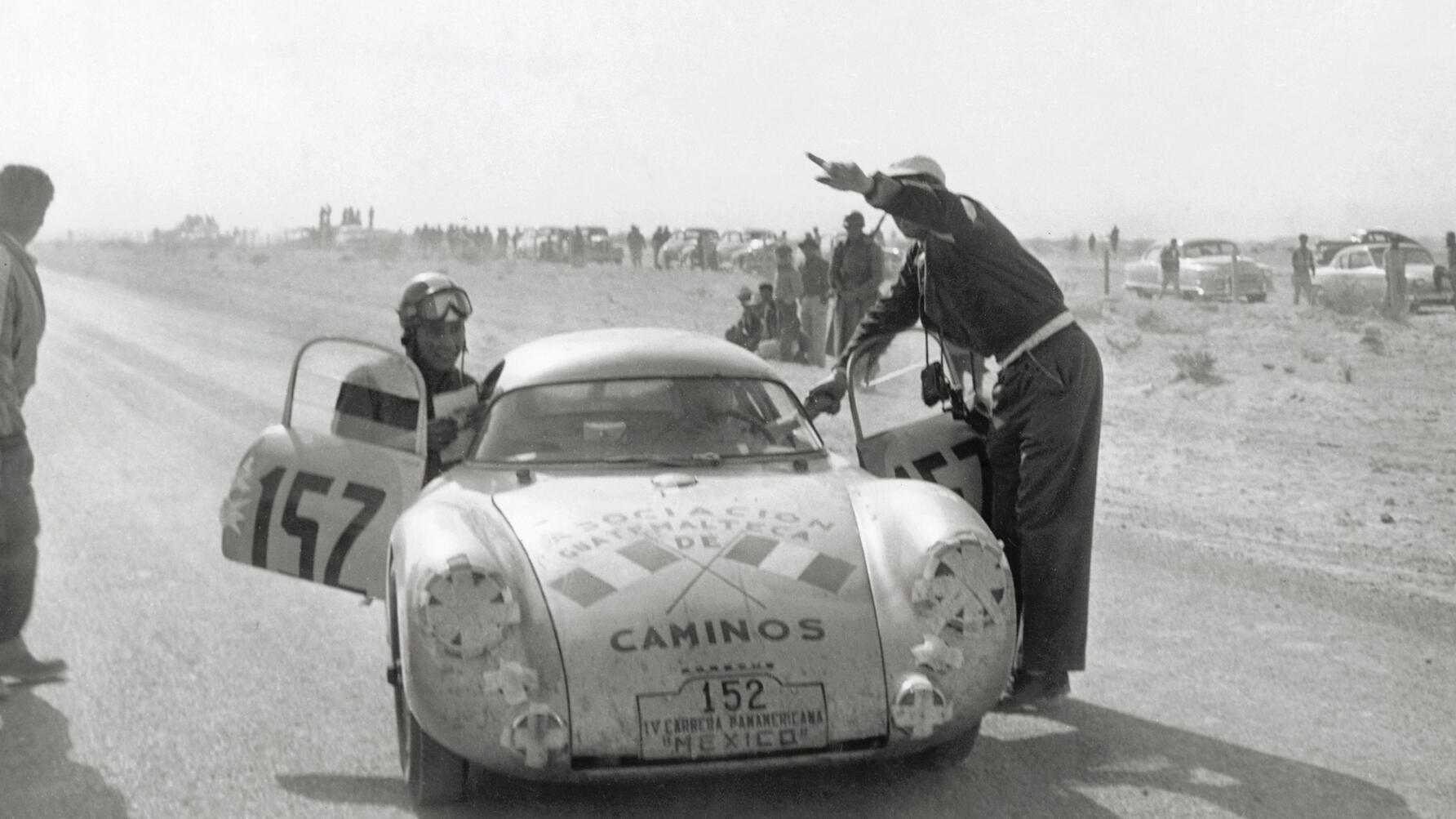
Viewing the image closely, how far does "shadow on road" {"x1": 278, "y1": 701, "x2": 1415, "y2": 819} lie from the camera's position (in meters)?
4.32

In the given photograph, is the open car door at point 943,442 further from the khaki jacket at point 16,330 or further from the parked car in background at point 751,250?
the parked car in background at point 751,250

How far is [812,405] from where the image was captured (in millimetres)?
6039

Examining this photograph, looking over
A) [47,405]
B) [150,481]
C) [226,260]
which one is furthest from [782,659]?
[226,260]

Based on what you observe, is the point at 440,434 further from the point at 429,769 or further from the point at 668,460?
the point at 429,769

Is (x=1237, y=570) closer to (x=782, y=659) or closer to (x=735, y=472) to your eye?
(x=735, y=472)

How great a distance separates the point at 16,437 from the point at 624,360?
2324mm

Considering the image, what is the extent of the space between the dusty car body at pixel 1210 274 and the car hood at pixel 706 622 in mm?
29116

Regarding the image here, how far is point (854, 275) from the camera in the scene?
55.7ft

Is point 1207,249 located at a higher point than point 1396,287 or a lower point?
higher

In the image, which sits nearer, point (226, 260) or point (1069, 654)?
point (1069, 654)

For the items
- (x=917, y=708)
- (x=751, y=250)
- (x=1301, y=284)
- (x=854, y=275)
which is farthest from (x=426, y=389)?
(x=751, y=250)

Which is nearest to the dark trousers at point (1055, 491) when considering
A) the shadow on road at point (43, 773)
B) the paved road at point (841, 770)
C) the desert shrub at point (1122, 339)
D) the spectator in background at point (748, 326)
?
the paved road at point (841, 770)

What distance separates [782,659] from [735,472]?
3.79 ft

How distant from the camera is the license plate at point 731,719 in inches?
158
